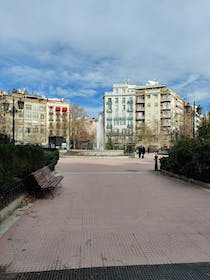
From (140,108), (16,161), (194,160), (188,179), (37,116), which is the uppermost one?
(140,108)

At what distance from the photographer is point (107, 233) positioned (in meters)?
4.52

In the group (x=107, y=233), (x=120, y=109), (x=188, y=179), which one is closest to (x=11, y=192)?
(x=107, y=233)

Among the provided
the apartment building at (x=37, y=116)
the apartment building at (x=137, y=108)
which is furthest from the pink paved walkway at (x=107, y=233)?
the apartment building at (x=37, y=116)

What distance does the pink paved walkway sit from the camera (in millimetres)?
3504

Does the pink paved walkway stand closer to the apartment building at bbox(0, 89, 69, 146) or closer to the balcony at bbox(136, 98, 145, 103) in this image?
the apartment building at bbox(0, 89, 69, 146)

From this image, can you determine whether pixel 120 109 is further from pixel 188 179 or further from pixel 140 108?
pixel 188 179

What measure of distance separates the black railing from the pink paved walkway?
0.54 m

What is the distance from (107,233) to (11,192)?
9.17 ft

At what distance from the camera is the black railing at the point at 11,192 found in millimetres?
5435

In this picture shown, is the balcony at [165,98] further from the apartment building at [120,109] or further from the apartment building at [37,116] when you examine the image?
the apartment building at [37,116]

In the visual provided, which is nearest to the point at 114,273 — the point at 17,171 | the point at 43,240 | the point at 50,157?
the point at 43,240

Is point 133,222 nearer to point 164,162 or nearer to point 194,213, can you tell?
point 194,213

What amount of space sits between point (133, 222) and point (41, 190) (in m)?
3.73

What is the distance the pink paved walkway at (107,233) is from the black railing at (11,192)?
0.54 metres
